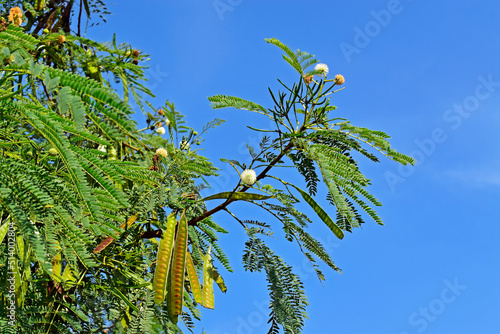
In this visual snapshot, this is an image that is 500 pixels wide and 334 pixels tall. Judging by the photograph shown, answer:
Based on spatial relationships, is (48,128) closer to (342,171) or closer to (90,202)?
(90,202)

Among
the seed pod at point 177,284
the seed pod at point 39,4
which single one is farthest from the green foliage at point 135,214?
the seed pod at point 39,4

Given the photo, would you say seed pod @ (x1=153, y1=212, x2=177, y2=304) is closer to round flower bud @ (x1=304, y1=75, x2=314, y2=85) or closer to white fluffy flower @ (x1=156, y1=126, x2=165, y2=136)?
round flower bud @ (x1=304, y1=75, x2=314, y2=85)

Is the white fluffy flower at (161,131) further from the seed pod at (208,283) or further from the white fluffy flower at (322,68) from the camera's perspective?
the white fluffy flower at (322,68)

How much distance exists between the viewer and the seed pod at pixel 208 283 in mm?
2533

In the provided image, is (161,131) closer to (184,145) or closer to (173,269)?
(184,145)

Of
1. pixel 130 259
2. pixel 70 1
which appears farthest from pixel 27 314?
pixel 70 1

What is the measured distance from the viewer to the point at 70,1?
4859mm

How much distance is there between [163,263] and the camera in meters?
2.27

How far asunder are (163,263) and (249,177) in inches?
22.9

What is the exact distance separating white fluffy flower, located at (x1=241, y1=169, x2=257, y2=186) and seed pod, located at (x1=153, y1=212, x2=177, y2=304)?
0.41 metres

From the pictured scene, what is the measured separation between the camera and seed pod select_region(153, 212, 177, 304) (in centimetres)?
223

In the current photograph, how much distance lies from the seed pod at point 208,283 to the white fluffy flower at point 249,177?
1.44 ft

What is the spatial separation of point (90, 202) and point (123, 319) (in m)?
1.30

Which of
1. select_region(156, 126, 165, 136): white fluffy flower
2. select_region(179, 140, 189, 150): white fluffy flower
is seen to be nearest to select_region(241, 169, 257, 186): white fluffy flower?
select_region(179, 140, 189, 150): white fluffy flower
